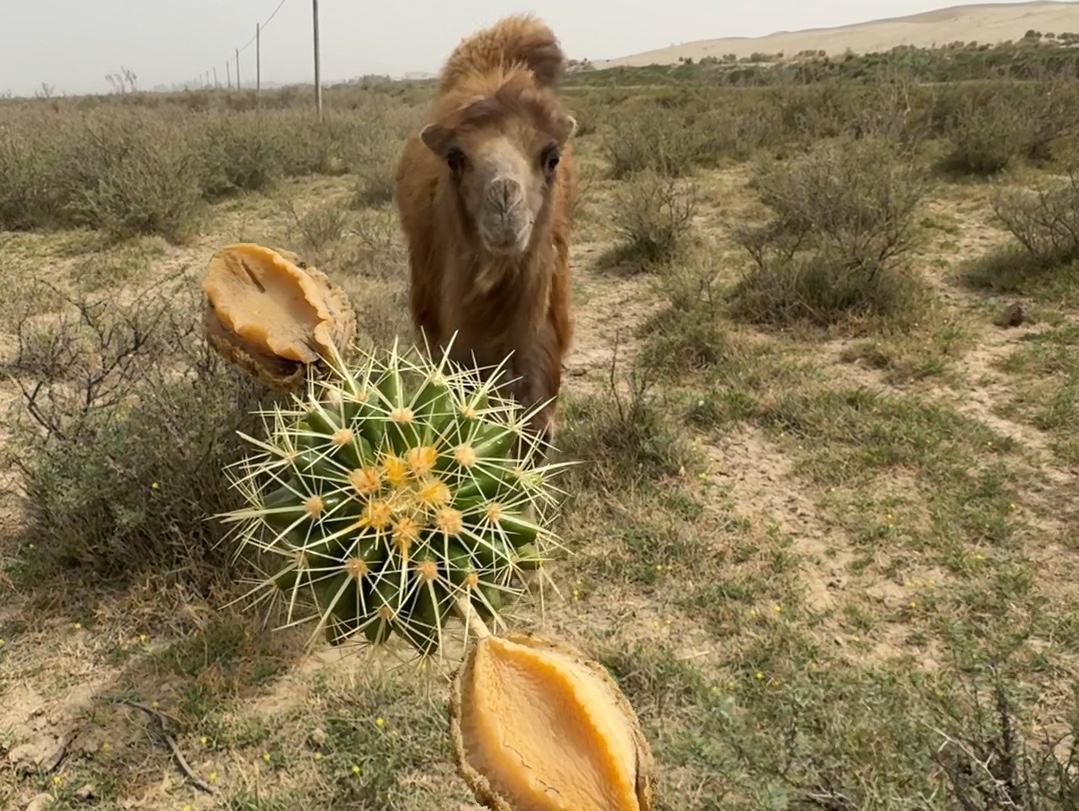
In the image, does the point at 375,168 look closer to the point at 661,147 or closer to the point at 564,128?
the point at 661,147

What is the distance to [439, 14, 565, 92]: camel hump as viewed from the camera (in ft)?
16.8

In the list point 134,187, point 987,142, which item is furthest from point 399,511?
point 987,142

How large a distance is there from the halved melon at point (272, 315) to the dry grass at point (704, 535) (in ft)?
3.93

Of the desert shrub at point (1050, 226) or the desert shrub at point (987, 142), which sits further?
the desert shrub at point (987, 142)

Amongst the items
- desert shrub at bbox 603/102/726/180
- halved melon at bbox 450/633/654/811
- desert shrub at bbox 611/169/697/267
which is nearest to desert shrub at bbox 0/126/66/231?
desert shrub at bbox 611/169/697/267

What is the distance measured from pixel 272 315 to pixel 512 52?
2.83m

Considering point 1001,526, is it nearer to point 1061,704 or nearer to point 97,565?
point 1061,704

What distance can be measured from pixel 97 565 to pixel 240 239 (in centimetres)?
751

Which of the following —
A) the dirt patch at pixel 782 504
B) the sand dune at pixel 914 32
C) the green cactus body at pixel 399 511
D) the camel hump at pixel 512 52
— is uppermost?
the sand dune at pixel 914 32

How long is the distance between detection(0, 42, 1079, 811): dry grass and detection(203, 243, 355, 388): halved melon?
1.20m

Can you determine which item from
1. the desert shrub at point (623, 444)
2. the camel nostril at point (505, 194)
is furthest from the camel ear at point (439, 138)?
the desert shrub at point (623, 444)

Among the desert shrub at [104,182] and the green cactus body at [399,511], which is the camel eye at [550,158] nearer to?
the green cactus body at [399,511]

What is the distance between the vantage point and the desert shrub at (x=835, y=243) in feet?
25.5

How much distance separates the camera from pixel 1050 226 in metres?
8.40
